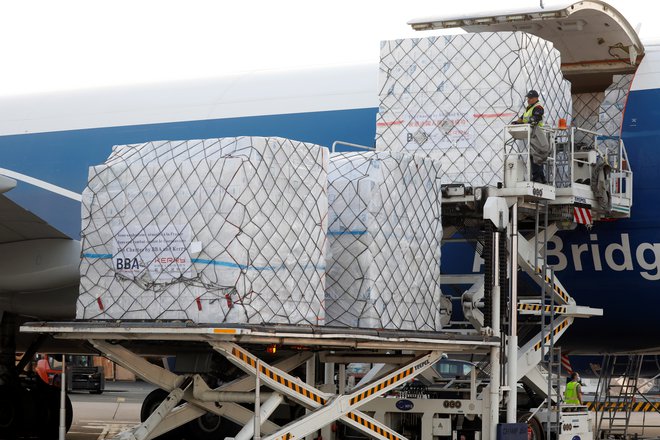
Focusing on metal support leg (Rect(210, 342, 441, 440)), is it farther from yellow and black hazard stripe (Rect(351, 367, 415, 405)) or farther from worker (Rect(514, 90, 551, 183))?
worker (Rect(514, 90, 551, 183))

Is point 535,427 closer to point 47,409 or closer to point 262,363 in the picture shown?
point 262,363

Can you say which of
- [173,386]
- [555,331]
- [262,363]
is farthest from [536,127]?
[173,386]

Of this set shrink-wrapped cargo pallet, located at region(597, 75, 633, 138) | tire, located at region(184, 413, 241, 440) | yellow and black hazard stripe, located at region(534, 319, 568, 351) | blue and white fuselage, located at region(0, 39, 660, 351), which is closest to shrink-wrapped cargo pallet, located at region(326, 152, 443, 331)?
yellow and black hazard stripe, located at region(534, 319, 568, 351)

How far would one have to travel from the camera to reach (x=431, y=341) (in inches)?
445

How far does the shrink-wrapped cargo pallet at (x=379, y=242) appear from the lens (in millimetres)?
11148

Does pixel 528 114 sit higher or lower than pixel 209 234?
higher

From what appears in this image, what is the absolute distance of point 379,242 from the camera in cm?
1126

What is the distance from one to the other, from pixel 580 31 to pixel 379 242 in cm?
478

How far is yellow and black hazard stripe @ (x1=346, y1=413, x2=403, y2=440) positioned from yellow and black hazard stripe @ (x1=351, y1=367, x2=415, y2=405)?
214mm

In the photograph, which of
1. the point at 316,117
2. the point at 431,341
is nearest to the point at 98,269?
the point at 431,341

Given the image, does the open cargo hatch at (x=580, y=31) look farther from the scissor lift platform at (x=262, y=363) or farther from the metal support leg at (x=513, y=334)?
the scissor lift platform at (x=262, y=363)

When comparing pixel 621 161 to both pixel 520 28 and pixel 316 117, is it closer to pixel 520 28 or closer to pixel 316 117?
pixel 520 28

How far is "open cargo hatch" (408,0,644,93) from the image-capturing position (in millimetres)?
Result: 13498

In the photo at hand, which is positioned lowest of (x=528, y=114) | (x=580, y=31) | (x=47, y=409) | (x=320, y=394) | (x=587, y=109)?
(x=47, y=409)
